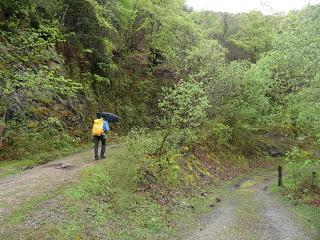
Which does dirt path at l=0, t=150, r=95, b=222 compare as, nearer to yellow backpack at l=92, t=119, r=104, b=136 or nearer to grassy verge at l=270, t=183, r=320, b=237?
yellow backpack at l=92, t=119, r=104, b=136

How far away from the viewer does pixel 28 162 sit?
15367mm

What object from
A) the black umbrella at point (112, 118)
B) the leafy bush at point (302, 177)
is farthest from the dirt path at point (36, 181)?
the leafy bush at point (302, 177)

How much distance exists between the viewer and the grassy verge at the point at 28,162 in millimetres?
13883

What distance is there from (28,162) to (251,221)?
944 centimetres

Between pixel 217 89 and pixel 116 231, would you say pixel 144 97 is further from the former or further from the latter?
pixel 116 231

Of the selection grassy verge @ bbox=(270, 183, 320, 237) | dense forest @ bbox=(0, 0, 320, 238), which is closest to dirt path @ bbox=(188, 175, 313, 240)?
grassy verge @ bbox=(270, 183, 320, 237)

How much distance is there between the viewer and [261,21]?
150 feet

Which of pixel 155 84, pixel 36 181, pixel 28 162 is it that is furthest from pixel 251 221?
pixel 155 84

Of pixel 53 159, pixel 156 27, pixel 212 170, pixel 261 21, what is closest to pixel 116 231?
pixel 53 159

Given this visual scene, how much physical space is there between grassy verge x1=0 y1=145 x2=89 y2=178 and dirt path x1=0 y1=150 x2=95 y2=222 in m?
0.45

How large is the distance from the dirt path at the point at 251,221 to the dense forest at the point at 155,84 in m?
2.70

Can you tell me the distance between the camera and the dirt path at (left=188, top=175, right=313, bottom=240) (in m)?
12.7

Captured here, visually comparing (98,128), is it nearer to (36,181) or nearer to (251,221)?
(36,181)

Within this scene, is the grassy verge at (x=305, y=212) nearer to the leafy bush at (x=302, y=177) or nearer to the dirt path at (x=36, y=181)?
the leafy bush at (x=302, y=177)
